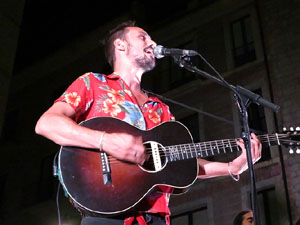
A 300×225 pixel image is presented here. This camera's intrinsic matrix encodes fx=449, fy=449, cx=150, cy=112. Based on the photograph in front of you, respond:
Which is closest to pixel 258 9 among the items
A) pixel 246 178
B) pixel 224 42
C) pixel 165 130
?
pixel 224 42

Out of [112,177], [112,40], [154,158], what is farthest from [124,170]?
[112,40]

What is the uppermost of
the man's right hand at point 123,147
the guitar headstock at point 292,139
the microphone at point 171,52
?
the microphone at point 171,52

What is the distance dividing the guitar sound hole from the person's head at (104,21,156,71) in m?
0.87

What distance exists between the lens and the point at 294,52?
1276 centimetres

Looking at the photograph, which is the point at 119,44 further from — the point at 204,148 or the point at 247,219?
the point at 247,219

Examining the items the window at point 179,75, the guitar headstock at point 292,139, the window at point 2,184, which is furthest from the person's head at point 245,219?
the window at point 2,184

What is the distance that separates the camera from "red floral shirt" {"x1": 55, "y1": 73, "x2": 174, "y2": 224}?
8.79 ft

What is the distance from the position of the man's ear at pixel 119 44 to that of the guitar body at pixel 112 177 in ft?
3.42

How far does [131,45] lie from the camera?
3.46 m

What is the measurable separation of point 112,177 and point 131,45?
1352 millimetres

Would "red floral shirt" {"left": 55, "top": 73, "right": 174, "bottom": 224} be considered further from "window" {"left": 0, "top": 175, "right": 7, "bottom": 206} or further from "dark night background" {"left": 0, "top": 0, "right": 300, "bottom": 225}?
"window" {"left": 0, "top": 175, "right": 7, "bottom": 206}

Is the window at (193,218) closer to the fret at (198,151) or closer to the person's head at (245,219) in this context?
the person's head at (245,219)

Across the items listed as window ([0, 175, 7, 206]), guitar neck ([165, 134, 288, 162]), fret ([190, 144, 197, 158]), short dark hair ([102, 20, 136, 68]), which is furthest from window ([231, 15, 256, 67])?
fret ([190, 144, 197, 158])

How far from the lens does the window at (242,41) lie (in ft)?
46.8
